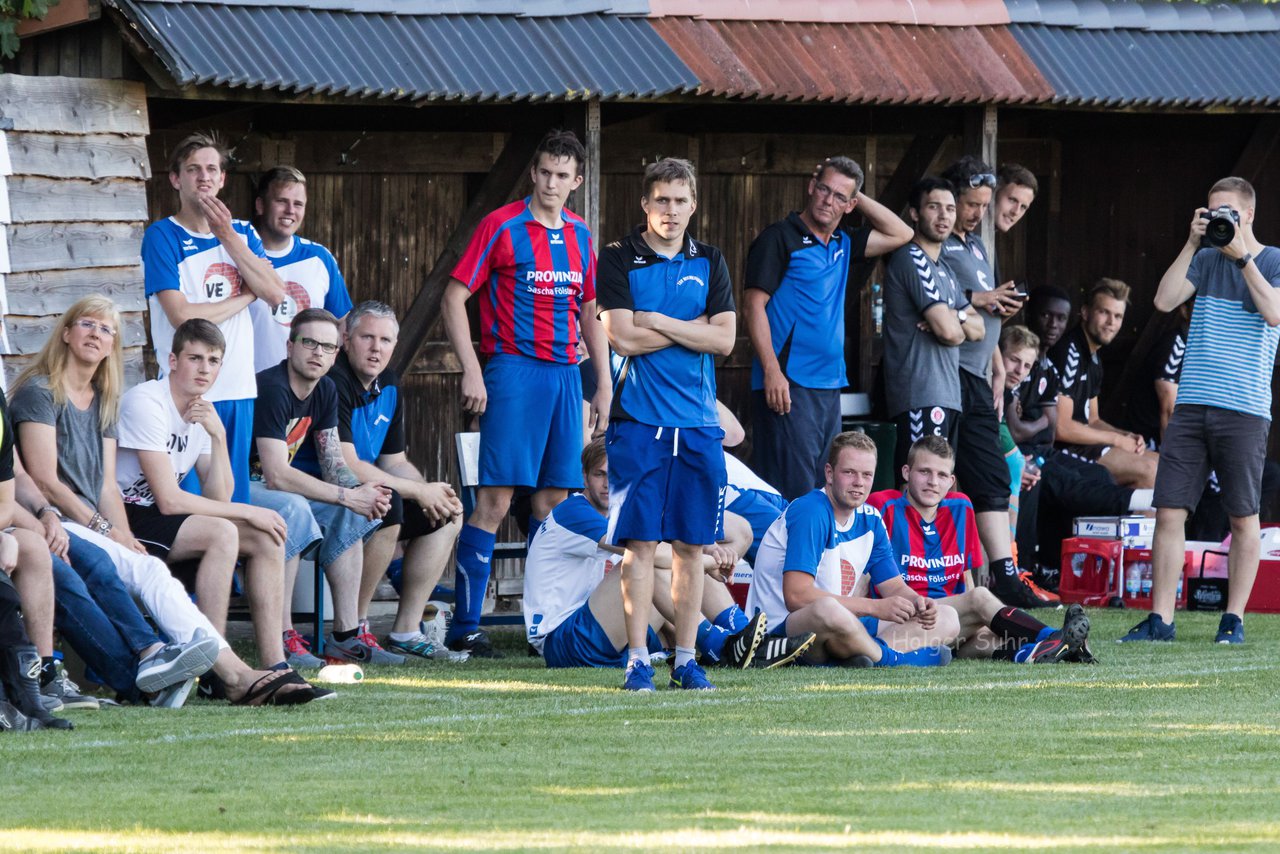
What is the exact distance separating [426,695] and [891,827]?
3115mm

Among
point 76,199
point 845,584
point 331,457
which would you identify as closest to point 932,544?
point 845,584

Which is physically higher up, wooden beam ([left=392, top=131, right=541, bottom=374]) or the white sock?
wooden beam ([left=392, top=131, right=541, bottom=374])

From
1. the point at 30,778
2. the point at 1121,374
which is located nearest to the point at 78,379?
the point at 30,778

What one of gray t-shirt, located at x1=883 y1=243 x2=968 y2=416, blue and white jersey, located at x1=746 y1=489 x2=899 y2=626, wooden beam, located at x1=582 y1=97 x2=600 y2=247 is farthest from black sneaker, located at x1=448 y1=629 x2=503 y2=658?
gray t-shirt, located at x1=883 y1=243 x2=968 y2=416

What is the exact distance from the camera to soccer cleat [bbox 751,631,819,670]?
8.87m

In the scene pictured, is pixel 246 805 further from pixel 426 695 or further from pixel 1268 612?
pixel 1268 612

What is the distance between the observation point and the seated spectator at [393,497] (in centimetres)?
952

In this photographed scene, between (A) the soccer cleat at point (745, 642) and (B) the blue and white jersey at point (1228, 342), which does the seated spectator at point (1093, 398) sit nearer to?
(B) the blue and white jersey at point (1228, 342)

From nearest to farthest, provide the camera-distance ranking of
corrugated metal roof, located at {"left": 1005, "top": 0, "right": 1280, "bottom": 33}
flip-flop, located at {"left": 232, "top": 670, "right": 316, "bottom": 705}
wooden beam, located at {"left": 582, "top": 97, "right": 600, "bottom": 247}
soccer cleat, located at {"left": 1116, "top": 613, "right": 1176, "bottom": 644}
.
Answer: flip-flop, located at {"left": 232, "top": 670, "right": 316, "bottom": 705}
soccer cleat, located at {"left": 1116, "top": 613, "right": 1176, "bottom": 644}
wooden beam, located at {"left": 582, "top": 97, "right": 600, "bottom": 247}
corrugated metal roof, located at {"left": 1005, "top": 0, "right": 1280, "bottom": 33}

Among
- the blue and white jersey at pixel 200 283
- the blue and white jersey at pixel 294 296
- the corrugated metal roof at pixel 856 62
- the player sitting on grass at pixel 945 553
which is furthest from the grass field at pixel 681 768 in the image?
the corrugated metal roof at pixel 856 62

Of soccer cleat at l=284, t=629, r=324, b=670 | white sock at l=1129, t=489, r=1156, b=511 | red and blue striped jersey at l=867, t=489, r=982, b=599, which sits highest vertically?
red and blue striped jersey at l=867, t=489, r=982, b=599

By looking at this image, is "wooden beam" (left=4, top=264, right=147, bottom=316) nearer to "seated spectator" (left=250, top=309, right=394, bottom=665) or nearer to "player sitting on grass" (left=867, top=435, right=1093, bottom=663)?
"seated spectator" (left=250, top=309, right=394, bottom=665)

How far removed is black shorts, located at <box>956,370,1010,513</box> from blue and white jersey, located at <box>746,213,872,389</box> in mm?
1010

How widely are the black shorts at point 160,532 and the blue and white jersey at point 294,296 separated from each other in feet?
4.78
